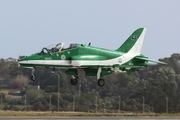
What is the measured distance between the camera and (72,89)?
110 meters

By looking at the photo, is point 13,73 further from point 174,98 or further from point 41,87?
point 174,98

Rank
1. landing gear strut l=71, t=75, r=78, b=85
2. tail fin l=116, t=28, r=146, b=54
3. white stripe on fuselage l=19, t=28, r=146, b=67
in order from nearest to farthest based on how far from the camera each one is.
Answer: white stripe on fuselage l=19, t=28, r=146, b=67
landing gear strut l=71, t=75, r=78, b=85
tail fin l=116, t=28, r=146, b=54

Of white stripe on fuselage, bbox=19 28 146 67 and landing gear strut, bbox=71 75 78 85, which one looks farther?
landing gear strut, bbox=71 75 78 85

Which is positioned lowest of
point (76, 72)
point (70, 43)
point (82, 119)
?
point (82, 119)

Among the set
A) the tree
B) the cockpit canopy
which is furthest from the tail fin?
the tree

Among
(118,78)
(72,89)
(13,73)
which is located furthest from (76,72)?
(13,73)

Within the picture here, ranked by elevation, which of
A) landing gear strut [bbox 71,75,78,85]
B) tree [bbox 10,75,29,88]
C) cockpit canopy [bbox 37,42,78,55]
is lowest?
landing gear strut [bbox 71,75,78,85]

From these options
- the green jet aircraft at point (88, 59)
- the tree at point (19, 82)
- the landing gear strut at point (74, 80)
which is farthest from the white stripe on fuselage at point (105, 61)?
the tree at point (19, 82)

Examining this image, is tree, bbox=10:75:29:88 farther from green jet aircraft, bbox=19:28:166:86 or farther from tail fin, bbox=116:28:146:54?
green jet aircraft, bbox=19:28:166:86

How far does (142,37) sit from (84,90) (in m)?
66.2

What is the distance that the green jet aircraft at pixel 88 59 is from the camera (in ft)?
139

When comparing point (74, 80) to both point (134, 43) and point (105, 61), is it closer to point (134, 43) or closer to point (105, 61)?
point (105, 61)

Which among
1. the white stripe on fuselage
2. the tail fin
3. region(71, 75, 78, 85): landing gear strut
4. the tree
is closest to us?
the white stripe on fuselage

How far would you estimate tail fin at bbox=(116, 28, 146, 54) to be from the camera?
159 feet
